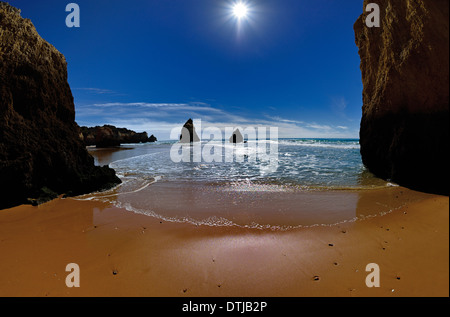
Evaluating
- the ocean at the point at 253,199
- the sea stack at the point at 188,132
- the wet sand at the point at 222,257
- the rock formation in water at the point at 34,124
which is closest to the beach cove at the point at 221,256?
the wet sand at the point at 222,257

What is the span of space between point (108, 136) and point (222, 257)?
5295 centimetres

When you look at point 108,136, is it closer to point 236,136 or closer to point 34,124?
point 236,136

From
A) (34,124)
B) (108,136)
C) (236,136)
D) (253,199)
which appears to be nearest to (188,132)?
(236,136)

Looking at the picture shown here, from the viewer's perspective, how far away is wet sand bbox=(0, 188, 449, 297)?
2238 mm

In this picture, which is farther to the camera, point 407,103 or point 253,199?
point 407,103

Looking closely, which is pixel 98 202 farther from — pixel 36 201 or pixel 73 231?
A: pixel 73 231

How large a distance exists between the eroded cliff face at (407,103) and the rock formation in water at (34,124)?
11206mm

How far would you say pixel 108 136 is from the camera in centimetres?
4644

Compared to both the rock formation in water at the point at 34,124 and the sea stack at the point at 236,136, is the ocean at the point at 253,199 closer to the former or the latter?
the rock formation in water at the point at 34,124

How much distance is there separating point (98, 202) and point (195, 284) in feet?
16.9

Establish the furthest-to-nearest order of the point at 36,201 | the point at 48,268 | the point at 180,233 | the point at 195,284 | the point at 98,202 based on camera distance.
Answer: the point at 98,202
the point at 36,201
the point at 180,233
the point at 48,268
the point at 195,284
